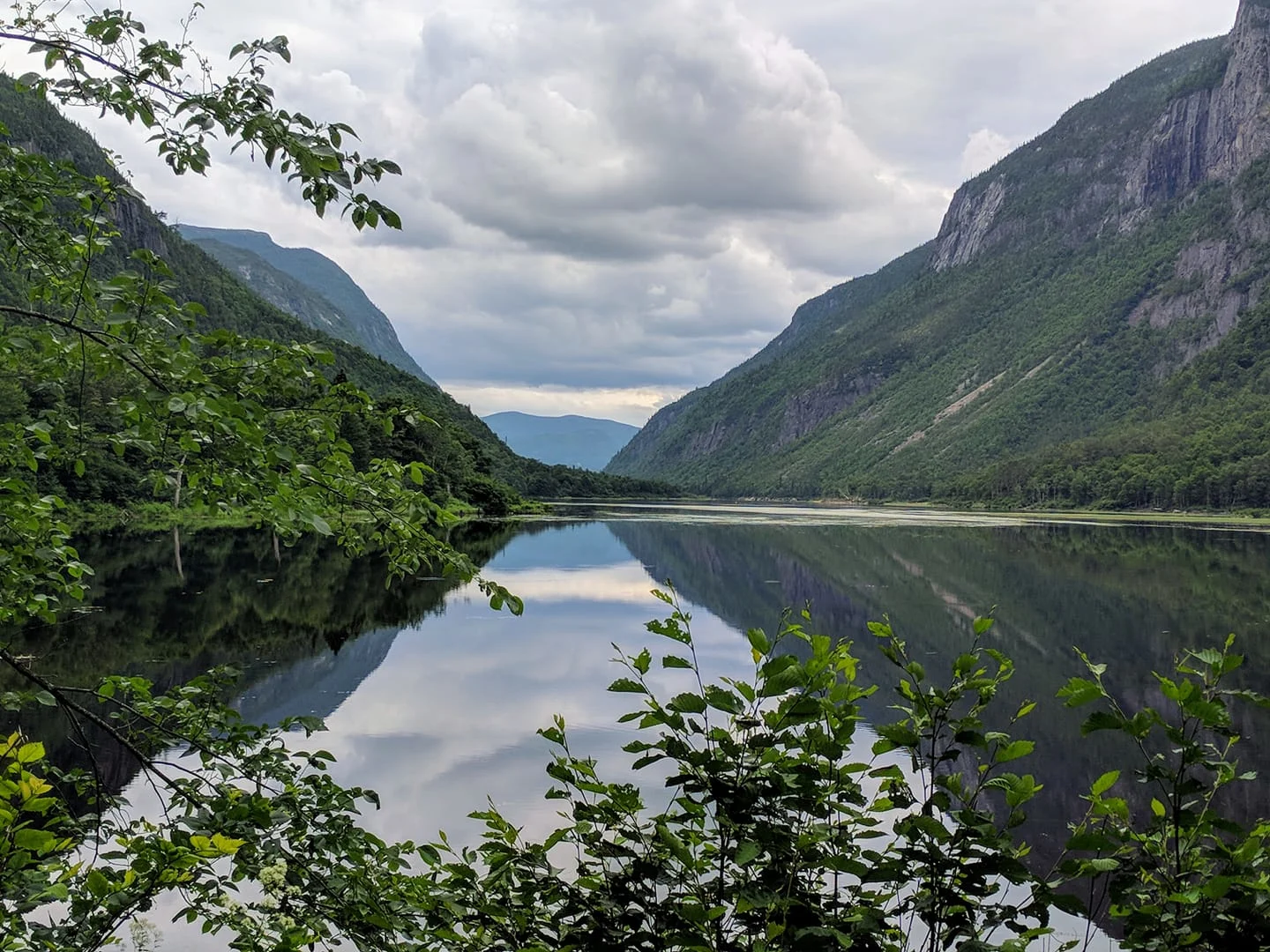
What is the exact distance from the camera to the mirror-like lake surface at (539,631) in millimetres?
14859

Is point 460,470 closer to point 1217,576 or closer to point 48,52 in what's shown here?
point 1217,576

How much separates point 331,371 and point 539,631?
60.2 metres

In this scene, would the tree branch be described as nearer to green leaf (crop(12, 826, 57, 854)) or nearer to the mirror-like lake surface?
green leaf (crop(12, 826, 57, 854))

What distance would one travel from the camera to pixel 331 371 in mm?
80375

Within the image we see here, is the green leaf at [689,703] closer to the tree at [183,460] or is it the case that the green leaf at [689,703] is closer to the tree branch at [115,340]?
the tree at [183,460]

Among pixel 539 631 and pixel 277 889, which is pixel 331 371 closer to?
pixel 539 631

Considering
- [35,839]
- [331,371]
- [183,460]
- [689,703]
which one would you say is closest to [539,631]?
[183,460]

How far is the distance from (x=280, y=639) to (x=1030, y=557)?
144ft

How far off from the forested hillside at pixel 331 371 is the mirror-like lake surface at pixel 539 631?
31.6 ft

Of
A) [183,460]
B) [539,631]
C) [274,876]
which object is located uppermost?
[183,460]

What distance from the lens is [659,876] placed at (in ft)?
9.85

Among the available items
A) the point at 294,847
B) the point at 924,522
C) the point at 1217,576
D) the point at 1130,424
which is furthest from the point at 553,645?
the point at 1130,424

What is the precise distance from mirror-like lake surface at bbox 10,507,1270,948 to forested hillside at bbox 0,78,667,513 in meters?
9.63

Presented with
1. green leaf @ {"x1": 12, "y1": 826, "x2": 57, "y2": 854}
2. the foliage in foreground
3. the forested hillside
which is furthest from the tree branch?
the forested hillside
